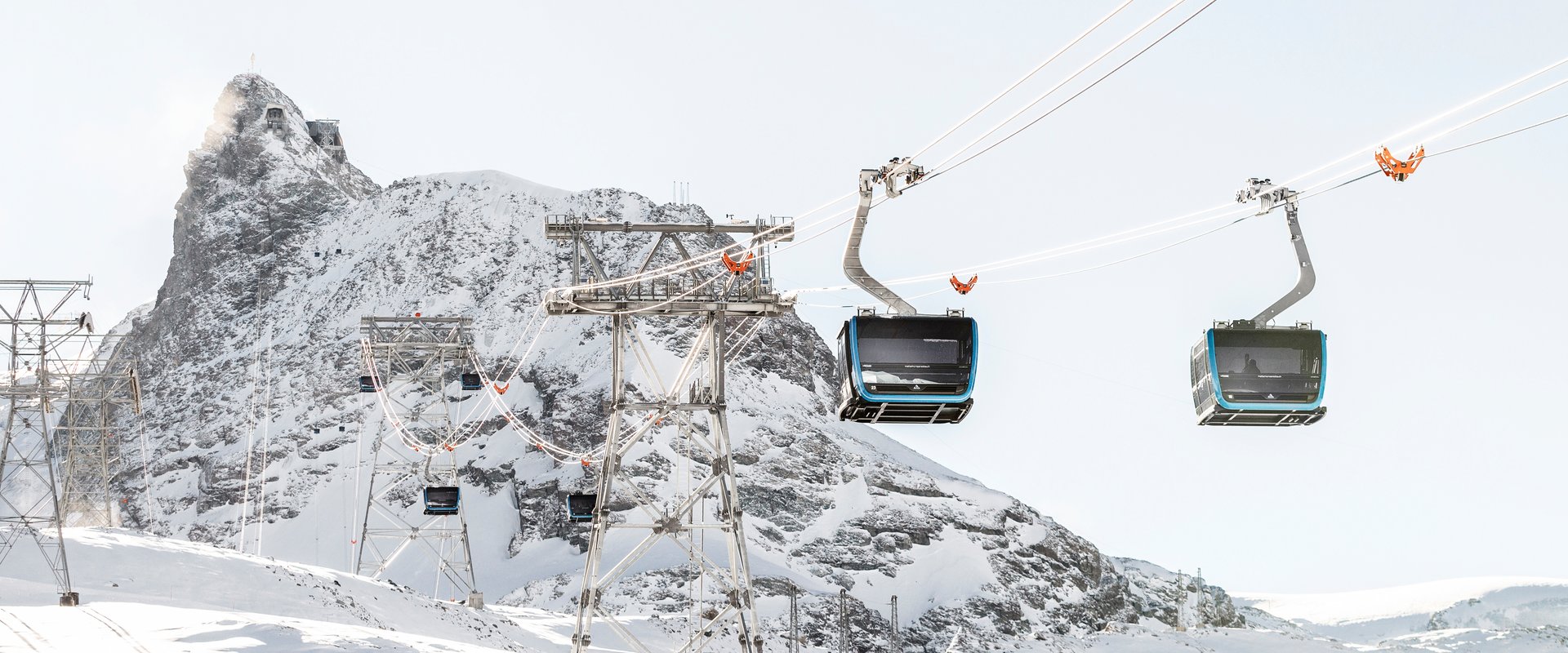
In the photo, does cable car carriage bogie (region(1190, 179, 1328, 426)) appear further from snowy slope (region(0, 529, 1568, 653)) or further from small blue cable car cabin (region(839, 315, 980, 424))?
snowy slope (region(0, 529, 1568, 653))

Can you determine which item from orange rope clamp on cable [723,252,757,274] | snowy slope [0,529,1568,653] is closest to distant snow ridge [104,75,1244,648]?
snowy slope [0,529,1568,653]

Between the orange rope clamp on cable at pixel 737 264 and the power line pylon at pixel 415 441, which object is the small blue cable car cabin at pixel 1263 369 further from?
the power line pylon at pixel 415 441

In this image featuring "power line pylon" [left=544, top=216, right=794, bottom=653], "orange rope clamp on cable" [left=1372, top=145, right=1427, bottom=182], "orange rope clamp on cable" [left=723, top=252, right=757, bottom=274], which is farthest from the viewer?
"power line pylon" [left=544, top=216, right=794, bottom=653]

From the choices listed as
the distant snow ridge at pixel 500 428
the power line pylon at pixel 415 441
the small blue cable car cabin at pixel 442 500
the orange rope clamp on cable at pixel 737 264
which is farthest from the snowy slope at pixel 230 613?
the distant snow ridge at pixel 500 428

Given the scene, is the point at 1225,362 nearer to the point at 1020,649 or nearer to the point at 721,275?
the point at 721,275

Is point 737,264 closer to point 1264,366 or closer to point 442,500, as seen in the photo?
point 1264,366

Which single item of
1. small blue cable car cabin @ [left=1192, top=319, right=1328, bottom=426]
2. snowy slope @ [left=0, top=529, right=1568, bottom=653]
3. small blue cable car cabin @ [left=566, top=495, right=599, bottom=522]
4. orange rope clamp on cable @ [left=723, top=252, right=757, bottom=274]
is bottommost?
snowy slope @ [left=0, top=529, right=1568, bottom=653]

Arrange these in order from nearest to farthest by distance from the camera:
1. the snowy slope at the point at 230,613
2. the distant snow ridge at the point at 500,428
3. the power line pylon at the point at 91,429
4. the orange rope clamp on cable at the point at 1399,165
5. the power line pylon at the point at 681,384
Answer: the orange rope clamp on cable at the point at 1399,165, the power line pylon at the point at 681,384, the snowy slope at the point at 230,613, the power line pylon at the point at 91,429, the distant snow ridge at the point at 500,428
